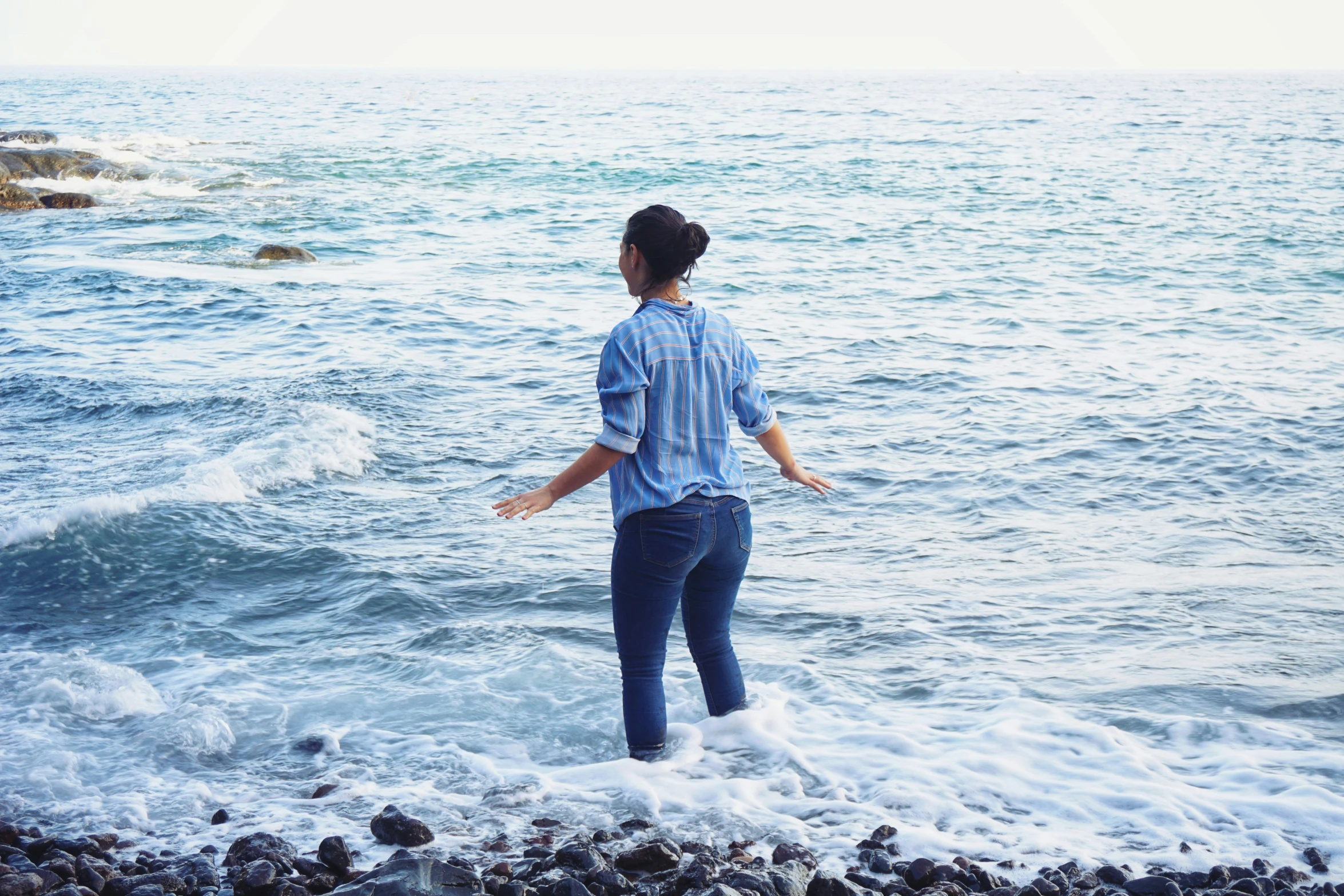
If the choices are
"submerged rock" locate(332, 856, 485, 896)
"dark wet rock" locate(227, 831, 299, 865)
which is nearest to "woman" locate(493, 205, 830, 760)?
"submerged rock" locate(332, 856, 485, 896)

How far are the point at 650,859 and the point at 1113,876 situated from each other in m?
1.56

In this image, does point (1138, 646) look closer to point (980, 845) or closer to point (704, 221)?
point (980, 845)

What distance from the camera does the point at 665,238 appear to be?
3.97 meters

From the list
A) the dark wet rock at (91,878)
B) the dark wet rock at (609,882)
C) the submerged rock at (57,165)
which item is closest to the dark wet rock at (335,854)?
the dark wet rock at (91,878)

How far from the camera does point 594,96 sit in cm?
8656

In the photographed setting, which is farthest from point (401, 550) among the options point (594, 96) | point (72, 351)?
point (594, 96)

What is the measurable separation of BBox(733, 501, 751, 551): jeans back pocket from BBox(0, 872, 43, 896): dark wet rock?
256cm

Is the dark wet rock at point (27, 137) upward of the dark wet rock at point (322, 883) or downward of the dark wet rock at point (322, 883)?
upward

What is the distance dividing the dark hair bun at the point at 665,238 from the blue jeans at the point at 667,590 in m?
0.85

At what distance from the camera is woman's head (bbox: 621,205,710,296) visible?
395 centimetres

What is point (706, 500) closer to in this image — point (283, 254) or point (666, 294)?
point (666, 294)

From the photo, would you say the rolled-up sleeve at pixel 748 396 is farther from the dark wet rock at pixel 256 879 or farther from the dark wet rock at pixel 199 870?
the dark wet rock at pixel 199 870

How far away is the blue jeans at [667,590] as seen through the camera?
4102mm

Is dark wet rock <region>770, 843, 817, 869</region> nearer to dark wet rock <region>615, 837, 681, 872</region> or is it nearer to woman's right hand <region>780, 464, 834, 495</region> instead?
dark wet rock <region>615, 837, 681, 872</region>
